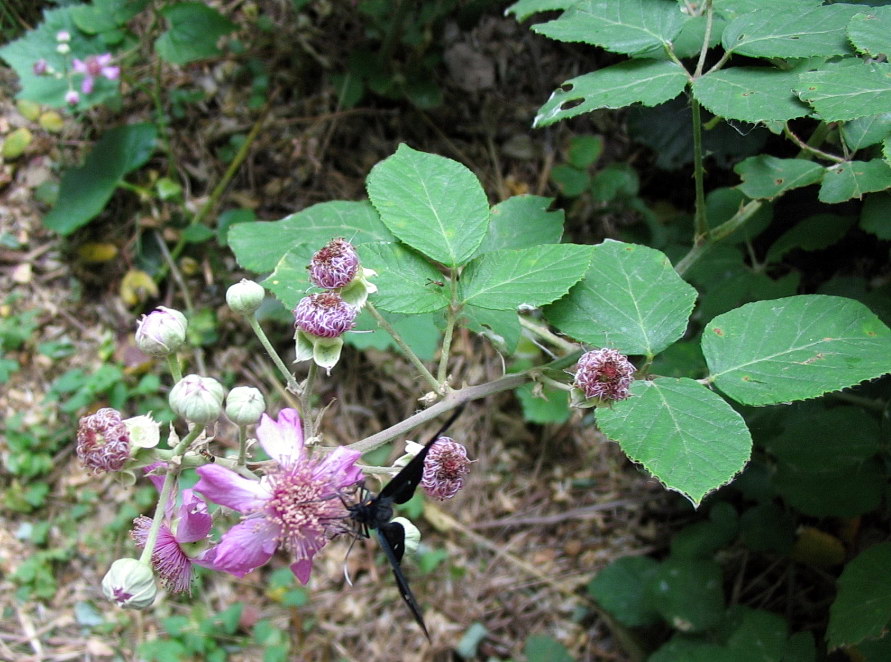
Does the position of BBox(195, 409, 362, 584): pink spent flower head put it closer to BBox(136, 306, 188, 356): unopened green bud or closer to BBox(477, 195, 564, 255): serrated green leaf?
BBox(136, 306, 188, 356): unopened green bud

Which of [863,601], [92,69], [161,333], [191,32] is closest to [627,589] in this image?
[863,601]

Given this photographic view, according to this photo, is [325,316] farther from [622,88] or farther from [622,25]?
[622,25]

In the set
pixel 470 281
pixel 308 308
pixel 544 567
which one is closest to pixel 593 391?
pixel 470 281

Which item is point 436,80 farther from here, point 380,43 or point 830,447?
point 830,447

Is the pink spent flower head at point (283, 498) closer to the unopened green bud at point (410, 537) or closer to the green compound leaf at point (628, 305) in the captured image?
the unopened green bud at point (410, 537)

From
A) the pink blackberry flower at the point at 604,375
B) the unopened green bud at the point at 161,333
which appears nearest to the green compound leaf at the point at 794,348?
the pink blackberry flower at the point at 604,375
